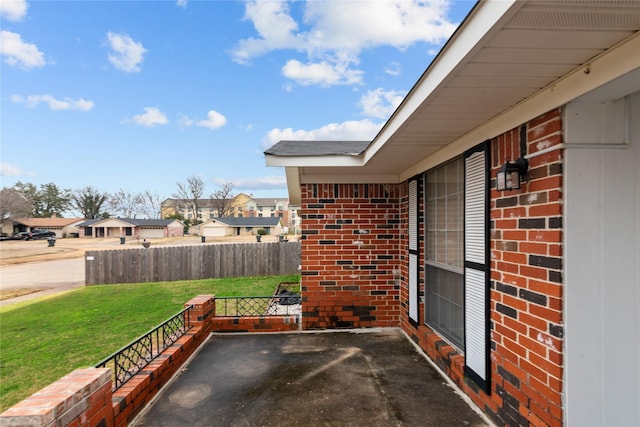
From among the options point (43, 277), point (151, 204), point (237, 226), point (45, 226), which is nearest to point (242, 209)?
point (151, 204)

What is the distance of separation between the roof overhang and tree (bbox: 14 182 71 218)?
68.9m

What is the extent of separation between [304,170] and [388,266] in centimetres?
190

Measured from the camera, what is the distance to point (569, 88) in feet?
5.54

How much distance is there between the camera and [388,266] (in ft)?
16.0

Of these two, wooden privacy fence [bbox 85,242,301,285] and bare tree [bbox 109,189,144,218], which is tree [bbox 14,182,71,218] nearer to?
bare tree [bbox 109,189,144,218]

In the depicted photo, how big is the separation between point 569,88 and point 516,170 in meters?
0.53

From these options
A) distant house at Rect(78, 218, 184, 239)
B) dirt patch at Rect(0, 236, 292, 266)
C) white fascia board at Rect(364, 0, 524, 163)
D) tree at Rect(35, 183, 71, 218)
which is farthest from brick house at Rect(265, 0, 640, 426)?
tree at Rect(35, 183, 71, 218)

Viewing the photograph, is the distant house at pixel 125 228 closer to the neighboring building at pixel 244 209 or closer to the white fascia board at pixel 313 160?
the neighboring building at pixel 244 209

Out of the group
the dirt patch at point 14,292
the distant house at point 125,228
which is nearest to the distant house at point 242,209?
the distant house at point 125,228

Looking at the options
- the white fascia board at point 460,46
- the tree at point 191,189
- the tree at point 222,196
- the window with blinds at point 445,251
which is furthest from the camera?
the tree at point 222,196

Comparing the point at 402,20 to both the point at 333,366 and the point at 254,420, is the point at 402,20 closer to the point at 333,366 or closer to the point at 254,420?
the point at 333,366

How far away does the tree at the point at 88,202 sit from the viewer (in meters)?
55.8

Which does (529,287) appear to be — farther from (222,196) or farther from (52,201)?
(52,201)

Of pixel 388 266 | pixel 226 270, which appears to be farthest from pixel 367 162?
pixel 226 270
